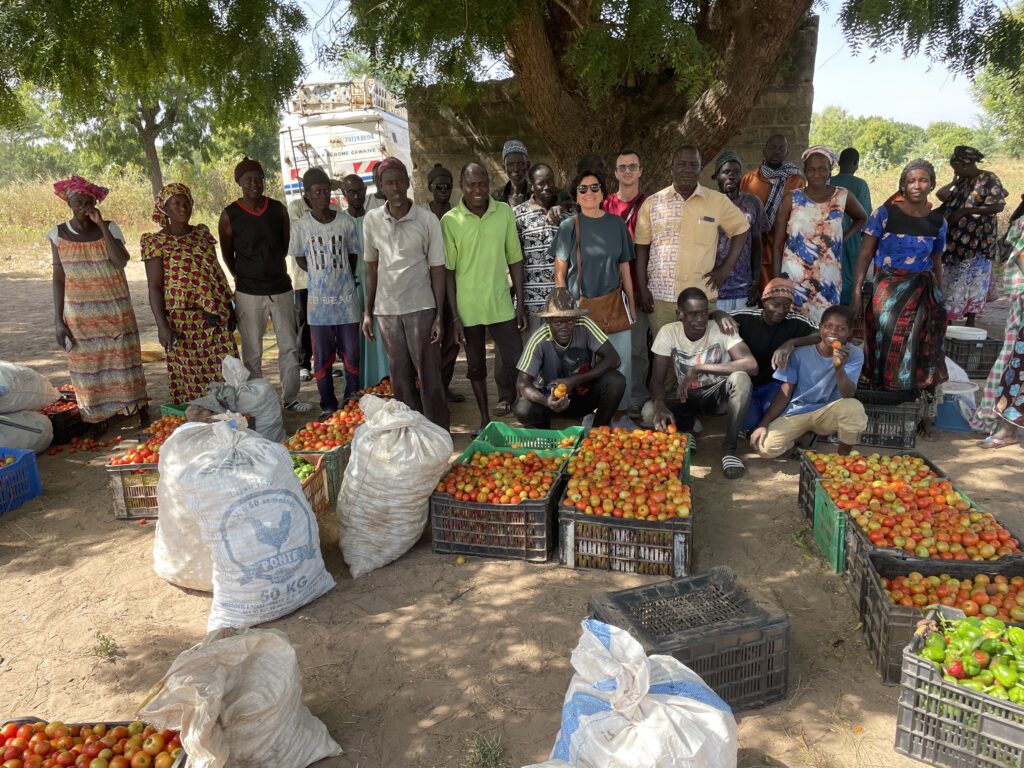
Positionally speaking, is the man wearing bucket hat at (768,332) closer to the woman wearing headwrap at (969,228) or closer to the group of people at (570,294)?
the group of people at (570,294)

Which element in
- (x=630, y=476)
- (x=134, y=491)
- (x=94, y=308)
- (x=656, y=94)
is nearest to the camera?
(x=630, y=476)

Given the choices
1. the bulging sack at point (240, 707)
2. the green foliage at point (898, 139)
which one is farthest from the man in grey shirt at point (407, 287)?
Result: the green foliage at point (898, 139)

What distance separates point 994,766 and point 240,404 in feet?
17.0

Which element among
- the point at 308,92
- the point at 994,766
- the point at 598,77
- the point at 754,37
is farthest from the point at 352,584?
the point at 308,92

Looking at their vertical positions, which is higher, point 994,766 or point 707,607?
point 707,607

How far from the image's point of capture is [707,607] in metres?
3.37

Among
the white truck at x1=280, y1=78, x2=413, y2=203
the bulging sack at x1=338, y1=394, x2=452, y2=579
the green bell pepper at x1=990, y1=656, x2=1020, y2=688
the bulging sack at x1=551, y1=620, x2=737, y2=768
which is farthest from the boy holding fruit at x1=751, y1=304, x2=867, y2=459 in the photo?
the white truck at x1=280, y1=78, x2=413, y2=203

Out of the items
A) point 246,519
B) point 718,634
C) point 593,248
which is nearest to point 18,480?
point 246,519

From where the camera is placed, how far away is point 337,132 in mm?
14922

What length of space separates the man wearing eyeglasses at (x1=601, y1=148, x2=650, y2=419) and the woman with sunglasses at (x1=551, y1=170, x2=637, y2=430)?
259 mm

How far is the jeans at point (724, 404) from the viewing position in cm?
564

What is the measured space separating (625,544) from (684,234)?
2841mm

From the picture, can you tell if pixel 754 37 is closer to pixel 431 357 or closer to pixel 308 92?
pixel 431 357

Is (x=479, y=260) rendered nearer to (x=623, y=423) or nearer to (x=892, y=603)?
(x=623, y=423)
